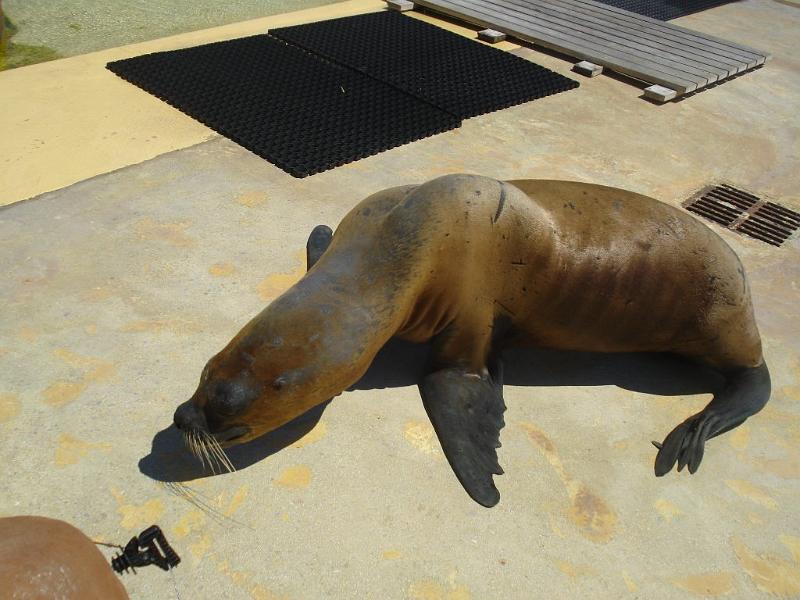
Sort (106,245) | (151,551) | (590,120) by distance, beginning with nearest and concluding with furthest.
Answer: (151,551) → (106,245) → (590,120)

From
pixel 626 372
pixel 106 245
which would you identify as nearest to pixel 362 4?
pixel 106 245

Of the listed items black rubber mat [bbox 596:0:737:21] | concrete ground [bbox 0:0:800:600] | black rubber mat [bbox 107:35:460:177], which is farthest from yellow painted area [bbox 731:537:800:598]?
black rubber mat [bbox 596:0:737:21]

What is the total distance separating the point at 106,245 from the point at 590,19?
6.02 m

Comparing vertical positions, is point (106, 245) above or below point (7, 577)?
below

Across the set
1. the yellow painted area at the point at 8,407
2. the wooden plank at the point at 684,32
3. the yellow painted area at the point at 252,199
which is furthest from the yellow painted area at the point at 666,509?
the wooden plank at the point at 684,32

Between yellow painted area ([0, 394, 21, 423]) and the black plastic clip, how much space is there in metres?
0.83

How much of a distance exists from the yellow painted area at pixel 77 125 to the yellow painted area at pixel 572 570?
355 centimetres

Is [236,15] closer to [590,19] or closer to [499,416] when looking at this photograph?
[590,19]

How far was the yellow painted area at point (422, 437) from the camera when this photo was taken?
9.83ft

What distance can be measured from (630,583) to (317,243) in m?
2.20

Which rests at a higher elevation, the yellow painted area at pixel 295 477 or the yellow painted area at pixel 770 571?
the yellow painted area at pixel 295 477

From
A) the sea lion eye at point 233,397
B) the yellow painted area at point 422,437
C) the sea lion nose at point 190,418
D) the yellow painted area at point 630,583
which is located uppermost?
the sea lion eye at point 233,397

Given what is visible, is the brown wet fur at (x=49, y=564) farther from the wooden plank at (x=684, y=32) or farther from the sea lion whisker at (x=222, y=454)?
the wooden plank at (x=684, y=32)

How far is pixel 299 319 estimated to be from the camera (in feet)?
8.73
